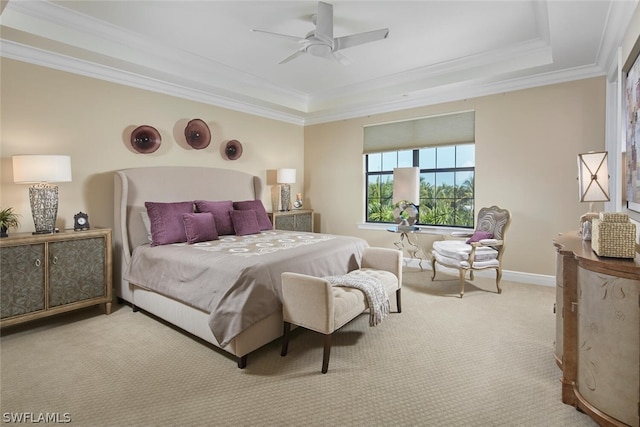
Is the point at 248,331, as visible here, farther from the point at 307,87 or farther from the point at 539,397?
the point at 307,87

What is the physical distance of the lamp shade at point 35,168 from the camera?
2.95 metres

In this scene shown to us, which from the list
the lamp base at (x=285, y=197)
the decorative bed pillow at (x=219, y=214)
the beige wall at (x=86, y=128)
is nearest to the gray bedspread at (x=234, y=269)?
the decorative bed pillow at (x=219, y=214)

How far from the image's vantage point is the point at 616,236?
1.68 meters

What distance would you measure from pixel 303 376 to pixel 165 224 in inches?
90.8

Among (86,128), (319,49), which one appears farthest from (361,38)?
(86,128)

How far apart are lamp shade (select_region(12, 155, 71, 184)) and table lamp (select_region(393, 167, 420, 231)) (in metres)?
4.03

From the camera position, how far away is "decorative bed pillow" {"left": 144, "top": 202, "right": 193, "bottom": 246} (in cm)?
355

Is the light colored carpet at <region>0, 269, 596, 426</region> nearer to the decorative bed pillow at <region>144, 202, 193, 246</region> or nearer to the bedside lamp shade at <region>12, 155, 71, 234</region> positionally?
the decorative bed pillow at <region>144, 202, 193, 246</region>

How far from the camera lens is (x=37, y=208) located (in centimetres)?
308

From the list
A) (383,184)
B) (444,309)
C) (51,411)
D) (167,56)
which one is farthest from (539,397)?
(167,56)

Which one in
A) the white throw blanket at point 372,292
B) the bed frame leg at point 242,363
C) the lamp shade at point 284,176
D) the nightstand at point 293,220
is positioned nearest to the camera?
the bed frame leg at point 242,363

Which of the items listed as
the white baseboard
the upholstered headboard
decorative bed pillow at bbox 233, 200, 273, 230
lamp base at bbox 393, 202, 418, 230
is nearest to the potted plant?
the upholstered headboard

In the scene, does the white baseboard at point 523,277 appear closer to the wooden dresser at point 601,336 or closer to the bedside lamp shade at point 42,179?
the wooden dresser at point 601,336

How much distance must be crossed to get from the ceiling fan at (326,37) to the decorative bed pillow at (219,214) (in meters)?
2.18
